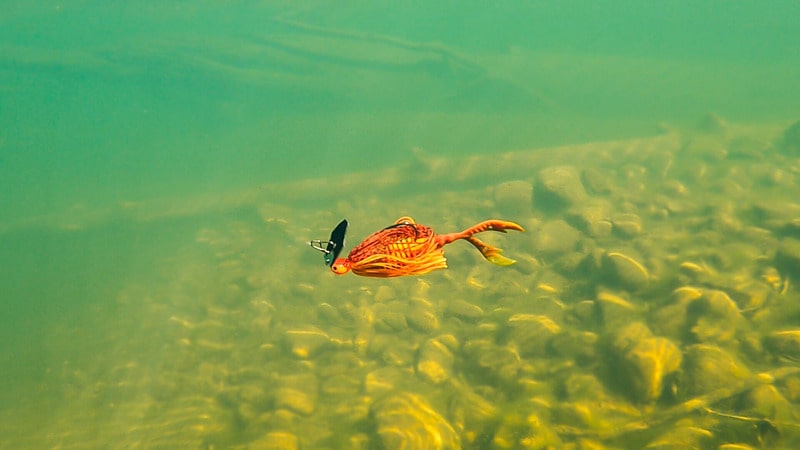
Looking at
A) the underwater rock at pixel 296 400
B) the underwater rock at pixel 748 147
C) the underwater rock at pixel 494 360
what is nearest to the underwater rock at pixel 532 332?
the underwater rock at pixel 494 360

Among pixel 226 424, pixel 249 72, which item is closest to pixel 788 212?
pixel 226 424

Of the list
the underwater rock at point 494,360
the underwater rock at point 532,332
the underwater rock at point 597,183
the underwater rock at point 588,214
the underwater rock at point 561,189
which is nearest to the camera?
the underwater rock at point 494,360

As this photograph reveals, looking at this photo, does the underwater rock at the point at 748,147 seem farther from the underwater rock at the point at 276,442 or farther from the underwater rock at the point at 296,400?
the underwater rock at the point at 276,442

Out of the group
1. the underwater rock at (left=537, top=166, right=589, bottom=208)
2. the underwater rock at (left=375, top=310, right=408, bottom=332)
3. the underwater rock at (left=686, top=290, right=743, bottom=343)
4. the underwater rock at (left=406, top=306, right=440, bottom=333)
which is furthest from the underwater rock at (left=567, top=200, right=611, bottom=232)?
the underwater rock at (left=375, top=310, right=408, bottom=332)

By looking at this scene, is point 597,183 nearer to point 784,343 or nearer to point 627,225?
point 627,225

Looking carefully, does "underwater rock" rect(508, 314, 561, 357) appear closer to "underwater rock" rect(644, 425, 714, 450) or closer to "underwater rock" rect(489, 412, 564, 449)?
"underwater rock" rect(489, 412, 564, 449)

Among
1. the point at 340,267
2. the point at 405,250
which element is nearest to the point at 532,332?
the point at 405,250
